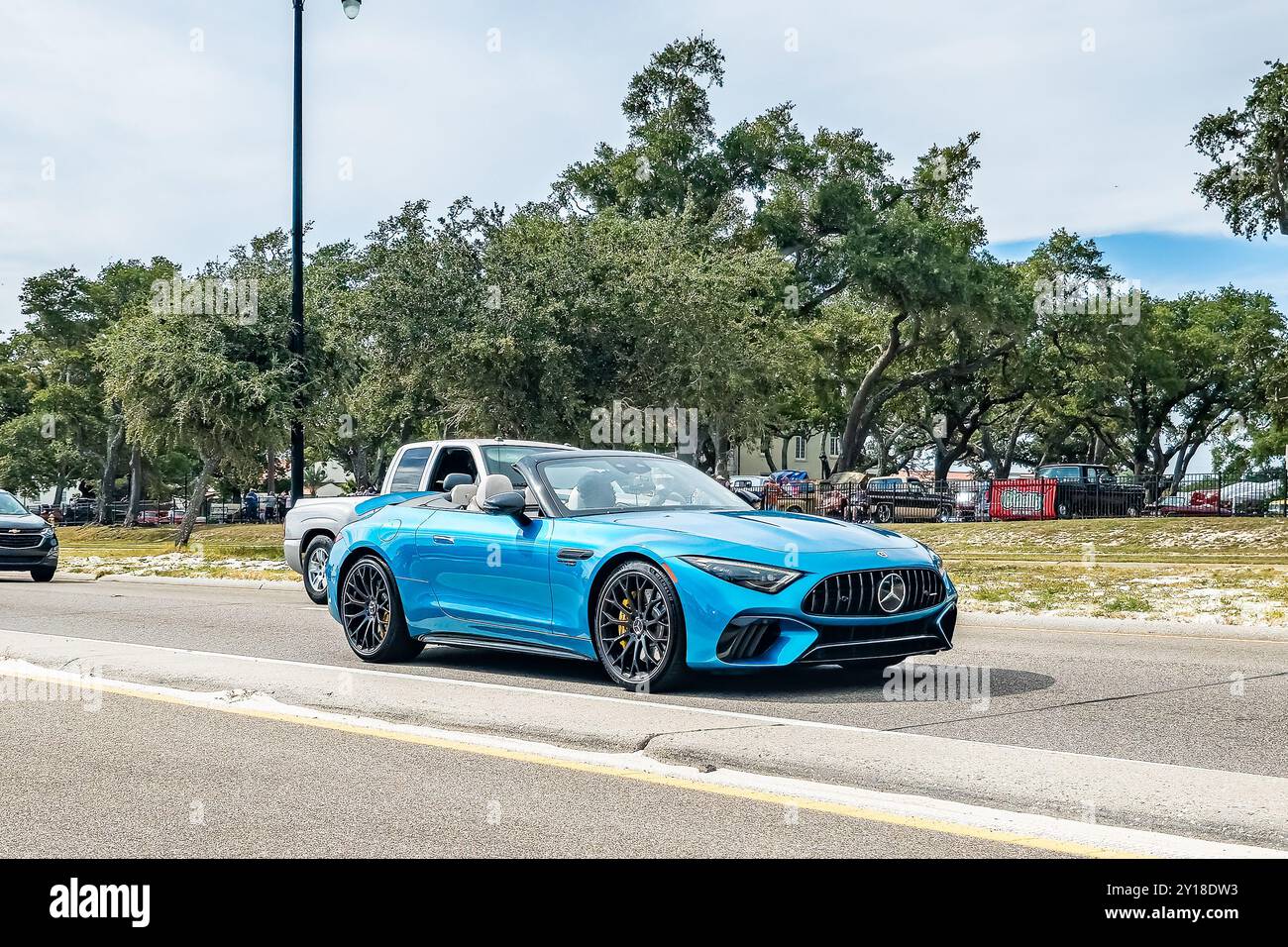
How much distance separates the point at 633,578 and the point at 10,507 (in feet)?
61.7

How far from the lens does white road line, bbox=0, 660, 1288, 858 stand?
4.85m

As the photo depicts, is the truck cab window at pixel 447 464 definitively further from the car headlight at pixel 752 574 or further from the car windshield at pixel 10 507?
the car windshield at pixel 10 507

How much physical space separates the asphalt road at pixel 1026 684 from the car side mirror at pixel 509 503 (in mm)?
1146

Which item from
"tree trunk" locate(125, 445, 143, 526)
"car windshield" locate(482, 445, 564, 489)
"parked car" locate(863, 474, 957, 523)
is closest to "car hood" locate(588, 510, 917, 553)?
"car windshield" locate(482, 445, 564, 489)

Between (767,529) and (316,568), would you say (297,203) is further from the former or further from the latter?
(767,529)

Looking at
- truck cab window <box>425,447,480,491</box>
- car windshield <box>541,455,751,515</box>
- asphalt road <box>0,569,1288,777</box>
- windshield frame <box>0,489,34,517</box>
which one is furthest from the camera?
windshield frame <box>0,489,34,517</box>

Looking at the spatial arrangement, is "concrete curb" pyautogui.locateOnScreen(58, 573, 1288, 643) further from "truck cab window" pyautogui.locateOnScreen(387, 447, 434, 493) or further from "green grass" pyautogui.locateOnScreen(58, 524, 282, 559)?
"green grass" pyautogui.locateOnScreen(58, 524, 282, 559)

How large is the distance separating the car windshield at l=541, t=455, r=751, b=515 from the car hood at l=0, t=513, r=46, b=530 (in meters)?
15.9

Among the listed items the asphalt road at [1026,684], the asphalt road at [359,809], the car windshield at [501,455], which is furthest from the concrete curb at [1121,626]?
the asphalt road at [359,809]

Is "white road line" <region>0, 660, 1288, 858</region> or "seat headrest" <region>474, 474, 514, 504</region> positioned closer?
"white road line" <region>0, 660, 1288, 858</region>

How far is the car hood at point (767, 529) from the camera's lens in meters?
8.47

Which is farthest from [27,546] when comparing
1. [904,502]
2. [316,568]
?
[904,502]

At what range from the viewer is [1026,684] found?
29.9ft
